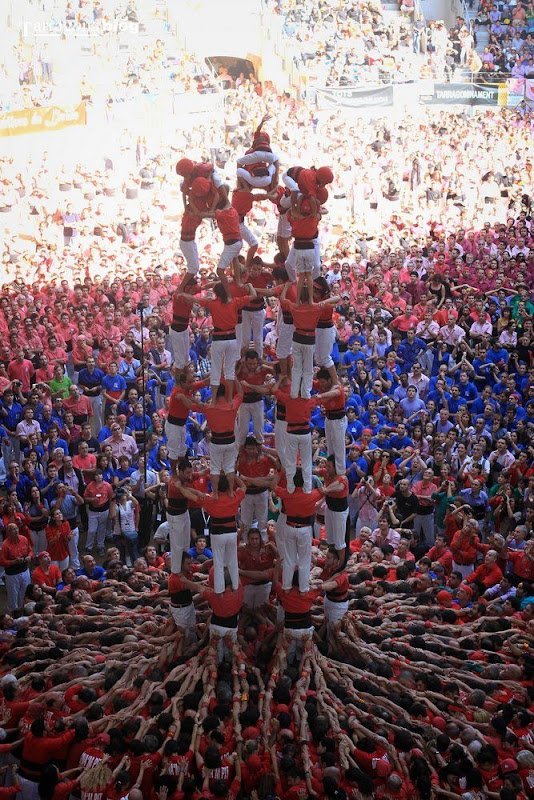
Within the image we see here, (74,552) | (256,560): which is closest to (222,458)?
(256,560)

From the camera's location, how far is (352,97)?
3397cm

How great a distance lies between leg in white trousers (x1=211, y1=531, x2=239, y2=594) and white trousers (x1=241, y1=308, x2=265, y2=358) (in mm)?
2158

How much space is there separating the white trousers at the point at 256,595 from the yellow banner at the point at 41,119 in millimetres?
23196

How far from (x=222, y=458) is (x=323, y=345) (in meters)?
1.69

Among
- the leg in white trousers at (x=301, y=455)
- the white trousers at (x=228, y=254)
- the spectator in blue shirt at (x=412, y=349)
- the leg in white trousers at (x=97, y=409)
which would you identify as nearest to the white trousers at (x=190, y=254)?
the white trousers at (x=228, y=254)

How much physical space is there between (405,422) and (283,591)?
5.43 m

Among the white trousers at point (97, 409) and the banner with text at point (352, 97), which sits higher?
the banner with text at point (352, 97)

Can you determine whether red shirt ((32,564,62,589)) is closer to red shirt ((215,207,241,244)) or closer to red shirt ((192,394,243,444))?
red shirt ((192,394,243,444))

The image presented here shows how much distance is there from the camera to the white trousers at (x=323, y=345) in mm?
10453

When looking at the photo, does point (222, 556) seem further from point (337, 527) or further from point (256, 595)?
point (337, 527)

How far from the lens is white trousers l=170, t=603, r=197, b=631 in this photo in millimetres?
10461

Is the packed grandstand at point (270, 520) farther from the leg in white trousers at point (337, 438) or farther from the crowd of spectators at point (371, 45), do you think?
the crowd of spectators at point (371, 45)

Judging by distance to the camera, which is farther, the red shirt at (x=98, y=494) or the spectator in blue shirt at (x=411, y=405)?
the spectator in blue shirt at (x=411, y=405)

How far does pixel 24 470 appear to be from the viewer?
1335 cm
